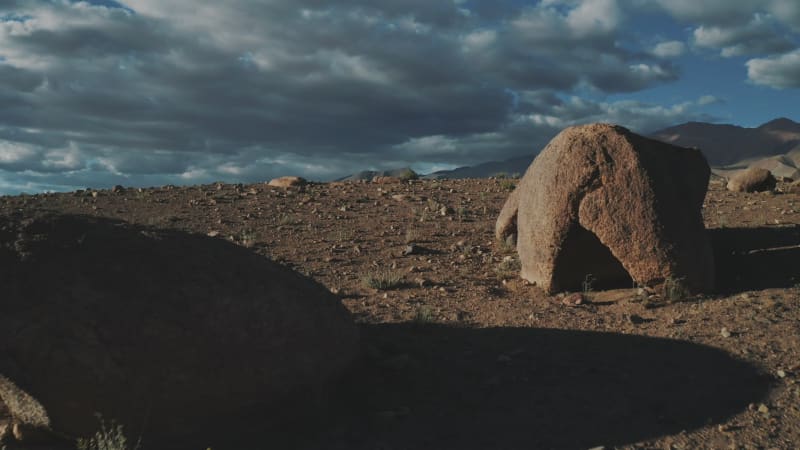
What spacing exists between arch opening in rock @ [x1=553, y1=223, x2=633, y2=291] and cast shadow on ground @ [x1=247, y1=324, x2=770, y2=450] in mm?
1742

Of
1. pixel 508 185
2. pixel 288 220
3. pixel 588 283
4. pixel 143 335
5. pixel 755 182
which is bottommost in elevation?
pixel 588 283

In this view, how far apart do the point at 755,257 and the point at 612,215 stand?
10.0ft

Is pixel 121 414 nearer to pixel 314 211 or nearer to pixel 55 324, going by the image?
pixel 55 324

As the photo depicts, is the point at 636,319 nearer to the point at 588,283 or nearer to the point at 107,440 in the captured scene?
the point at 588,283

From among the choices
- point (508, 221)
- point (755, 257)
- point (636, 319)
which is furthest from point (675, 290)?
point (508, 221)

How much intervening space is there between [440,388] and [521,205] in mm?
4177

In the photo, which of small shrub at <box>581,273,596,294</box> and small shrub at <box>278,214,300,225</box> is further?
small shrub at <box>278,214,300,225</box>

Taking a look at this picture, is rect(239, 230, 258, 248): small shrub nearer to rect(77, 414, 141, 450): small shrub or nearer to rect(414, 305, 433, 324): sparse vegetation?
rect(414, 305, 433, 324): sparse vegetation

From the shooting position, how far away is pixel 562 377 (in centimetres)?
568

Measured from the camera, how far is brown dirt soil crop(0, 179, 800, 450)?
4742 millimetres

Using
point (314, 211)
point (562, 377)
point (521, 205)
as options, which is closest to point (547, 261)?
point (521, 205)

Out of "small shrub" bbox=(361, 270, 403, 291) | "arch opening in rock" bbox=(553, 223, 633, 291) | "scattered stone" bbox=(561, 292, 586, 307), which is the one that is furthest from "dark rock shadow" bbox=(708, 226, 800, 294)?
"small shrub" bbox=(361, 270, 403, 291)

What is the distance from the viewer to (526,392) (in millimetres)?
5438

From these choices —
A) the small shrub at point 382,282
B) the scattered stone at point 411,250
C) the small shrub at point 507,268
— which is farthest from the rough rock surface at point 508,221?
the small shrub at point 382,282
